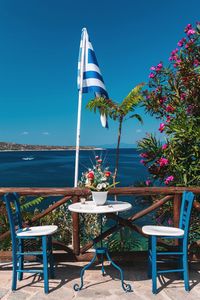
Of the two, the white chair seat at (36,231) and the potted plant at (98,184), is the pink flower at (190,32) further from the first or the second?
the white chair seat at (36,231)

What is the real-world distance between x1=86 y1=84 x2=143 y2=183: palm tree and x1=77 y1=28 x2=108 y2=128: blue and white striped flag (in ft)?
0.62

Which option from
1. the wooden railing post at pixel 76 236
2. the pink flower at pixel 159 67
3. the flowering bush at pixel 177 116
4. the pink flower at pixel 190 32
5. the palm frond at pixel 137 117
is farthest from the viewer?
the palm frond at pixel 137 117

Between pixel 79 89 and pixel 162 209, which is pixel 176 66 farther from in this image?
pixel 162 209

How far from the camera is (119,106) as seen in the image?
623 cm

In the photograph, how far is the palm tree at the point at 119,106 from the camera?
6129mm

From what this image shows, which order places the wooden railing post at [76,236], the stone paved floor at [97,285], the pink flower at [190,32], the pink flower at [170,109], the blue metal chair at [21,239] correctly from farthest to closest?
the pink flower at [190,32], the pink flower at [170,109], the wooden railing post at [76,236], the blue metal chair at [21,239], the stone paved floor at [97,285]

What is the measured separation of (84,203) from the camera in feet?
12.2

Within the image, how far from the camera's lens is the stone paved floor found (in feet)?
10.4

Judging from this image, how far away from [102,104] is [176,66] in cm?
166

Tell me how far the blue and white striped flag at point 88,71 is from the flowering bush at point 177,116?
3.30ft

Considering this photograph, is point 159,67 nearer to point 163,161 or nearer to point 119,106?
point 119,106

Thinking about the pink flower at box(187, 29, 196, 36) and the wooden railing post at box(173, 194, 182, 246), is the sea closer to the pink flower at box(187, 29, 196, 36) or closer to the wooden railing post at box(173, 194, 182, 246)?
the wooden railing post at box(173, 194, 182, 246)

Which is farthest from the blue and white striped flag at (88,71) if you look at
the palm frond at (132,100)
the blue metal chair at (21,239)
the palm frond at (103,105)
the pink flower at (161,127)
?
the blue metal chair at (21,239)

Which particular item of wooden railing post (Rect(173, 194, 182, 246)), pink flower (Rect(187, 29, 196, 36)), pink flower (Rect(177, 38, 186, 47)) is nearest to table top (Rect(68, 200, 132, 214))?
wooden railing post (Rect(173, 194, 182, 246))
